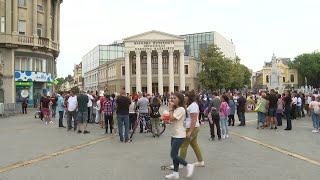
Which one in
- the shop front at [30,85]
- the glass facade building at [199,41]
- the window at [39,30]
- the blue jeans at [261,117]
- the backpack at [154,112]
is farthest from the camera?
the glass facade building at [199,41]

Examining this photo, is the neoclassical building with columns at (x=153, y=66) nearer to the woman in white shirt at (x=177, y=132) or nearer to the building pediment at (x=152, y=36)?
the building pediment at (x=152, y=36)

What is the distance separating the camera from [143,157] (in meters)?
12.8

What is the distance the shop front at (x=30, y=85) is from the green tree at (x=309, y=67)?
7912cm

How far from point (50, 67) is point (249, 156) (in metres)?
44.1

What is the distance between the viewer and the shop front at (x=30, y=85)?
4960 cm

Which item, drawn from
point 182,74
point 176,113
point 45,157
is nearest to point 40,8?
point 45,157

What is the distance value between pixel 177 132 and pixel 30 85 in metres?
43.3

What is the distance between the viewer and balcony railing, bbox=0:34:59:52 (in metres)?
47.4

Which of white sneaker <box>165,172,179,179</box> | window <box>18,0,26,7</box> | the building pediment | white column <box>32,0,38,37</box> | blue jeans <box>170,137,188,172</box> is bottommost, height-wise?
white sneaker <box>165,172,179,179</box>

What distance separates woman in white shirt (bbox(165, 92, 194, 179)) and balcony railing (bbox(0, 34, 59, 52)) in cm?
4065

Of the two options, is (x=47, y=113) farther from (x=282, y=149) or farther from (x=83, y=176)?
(x=83, y=176)

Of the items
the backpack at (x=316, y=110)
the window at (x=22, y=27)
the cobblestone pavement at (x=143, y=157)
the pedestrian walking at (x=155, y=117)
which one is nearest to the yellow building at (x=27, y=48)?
the window at (x=22, y=27)

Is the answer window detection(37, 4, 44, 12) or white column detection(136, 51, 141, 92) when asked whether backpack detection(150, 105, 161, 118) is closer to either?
window detection(37, 4, 44, 12)

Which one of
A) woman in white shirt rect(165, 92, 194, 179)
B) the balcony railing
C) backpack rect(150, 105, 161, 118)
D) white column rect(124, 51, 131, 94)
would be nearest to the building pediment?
white column rect(124, 51, 131, 94)
